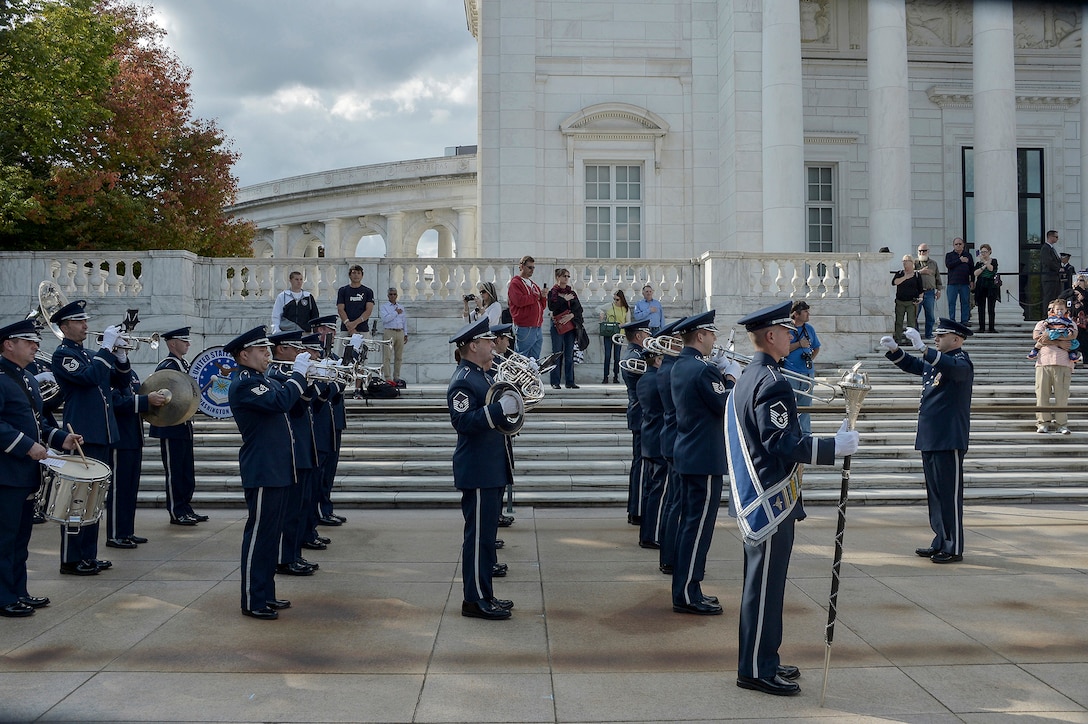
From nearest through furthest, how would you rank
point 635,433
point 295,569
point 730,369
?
point 295,569 → point 730,369 → point 635,433

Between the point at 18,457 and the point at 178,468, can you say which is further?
the point at 178,468

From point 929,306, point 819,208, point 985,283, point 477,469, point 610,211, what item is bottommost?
point 477,469

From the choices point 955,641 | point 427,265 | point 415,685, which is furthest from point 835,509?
point 427,265

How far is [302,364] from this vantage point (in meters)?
→ 7.55

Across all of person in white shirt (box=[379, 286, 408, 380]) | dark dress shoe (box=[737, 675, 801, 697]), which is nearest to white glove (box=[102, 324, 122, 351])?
dark dress shoe (box=[737, 675, 801, 697])

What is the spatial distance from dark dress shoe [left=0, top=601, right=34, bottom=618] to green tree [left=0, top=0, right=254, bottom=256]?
1426cm

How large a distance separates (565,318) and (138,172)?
13305mm

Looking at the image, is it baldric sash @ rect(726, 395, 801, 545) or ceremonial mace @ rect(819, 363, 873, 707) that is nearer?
ceremonial mace @ rect(819, 363, 873, 707)

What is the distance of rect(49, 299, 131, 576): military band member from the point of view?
8688 millimetres

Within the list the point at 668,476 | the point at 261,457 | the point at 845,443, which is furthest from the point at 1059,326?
the point at 261,457

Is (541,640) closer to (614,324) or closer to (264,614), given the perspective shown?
(264,614)

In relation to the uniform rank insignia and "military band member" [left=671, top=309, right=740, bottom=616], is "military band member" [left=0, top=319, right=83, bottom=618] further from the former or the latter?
the uniform rank insignia

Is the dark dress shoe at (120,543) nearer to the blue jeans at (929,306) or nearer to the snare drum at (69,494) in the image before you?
the snare drum at (69,494)

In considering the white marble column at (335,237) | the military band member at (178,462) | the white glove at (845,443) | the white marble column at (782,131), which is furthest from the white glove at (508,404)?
the white marble column at (335,237)
